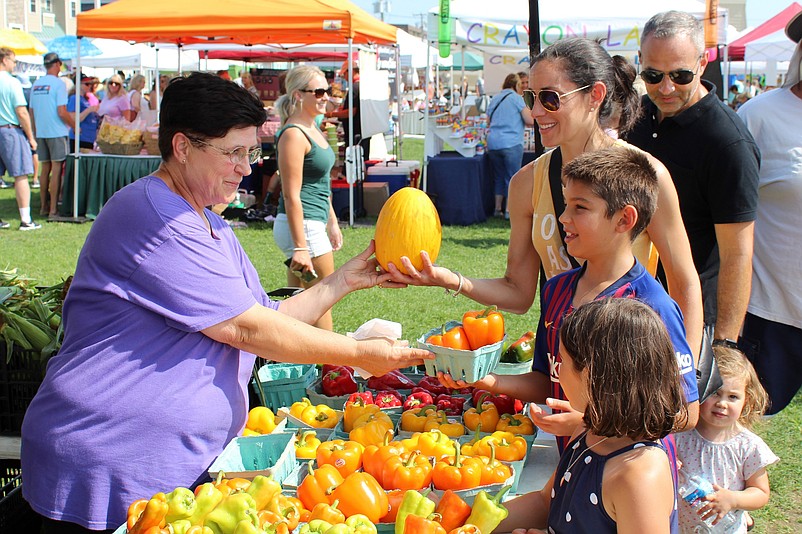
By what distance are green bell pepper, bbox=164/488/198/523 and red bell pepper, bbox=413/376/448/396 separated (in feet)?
5.25

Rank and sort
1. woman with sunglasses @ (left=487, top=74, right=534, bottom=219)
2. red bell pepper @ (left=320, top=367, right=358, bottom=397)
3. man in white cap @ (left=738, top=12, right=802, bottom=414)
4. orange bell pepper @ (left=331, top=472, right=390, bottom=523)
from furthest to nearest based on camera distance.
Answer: woman with sunglasses @ (left=487, top=74, right=534, bottom=219) < red bell pepper @ (left=320, top=367, right=358, bottom=397) < man in white cap @ (left=738, top=12, right=802, bottom=414) < orange bell pepper @ (left=331, top=472, right=390, bottom=523)

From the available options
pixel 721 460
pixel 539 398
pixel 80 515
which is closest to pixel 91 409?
pixel 80 515

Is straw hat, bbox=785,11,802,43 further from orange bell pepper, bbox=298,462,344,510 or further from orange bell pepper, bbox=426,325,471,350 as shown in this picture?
orange bell pepper, bbox=298,462,344,510

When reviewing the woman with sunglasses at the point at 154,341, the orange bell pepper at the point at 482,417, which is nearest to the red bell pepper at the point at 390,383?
the orange bell pepper at the point at 482,417

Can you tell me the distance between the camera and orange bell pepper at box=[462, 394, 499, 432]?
3086mm

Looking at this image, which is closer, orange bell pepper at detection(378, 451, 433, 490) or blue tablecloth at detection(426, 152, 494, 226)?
orange bell pepper at detection(378, 451, 433, 490)

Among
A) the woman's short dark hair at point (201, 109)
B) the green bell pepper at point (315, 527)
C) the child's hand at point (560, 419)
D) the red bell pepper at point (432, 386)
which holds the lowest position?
the green bell pepper at point (315, 527)

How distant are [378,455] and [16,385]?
6.57 ft

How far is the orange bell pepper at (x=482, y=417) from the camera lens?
3086mm

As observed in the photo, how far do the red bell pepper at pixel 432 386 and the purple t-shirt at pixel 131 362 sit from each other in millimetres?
1333

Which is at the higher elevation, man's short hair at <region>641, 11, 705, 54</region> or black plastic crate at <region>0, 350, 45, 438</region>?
man's short hair at <region>641, 11, 705, 54</region>

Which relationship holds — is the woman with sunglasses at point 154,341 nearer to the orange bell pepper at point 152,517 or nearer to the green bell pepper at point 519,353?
the orange bell pepper at point 152,517

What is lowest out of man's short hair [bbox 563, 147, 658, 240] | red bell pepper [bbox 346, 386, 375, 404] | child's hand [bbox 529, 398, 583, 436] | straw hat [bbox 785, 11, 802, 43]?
red bell pepper [bbox 346, 386, 375, 404]

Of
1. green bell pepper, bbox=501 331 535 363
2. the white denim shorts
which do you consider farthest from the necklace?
the white denim shorts
